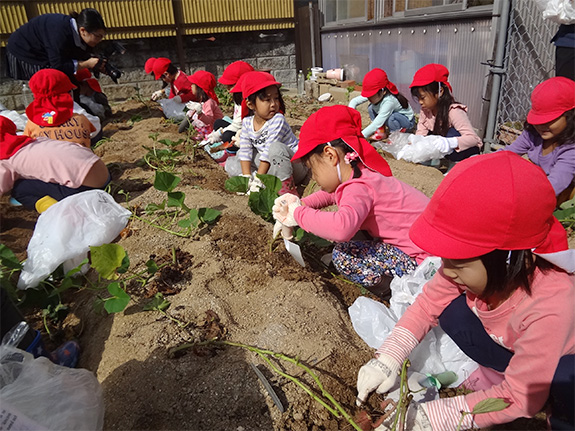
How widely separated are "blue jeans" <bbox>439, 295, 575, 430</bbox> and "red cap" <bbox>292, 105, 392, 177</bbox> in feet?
2.36

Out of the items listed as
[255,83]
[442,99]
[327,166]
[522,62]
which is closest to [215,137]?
[255,83]

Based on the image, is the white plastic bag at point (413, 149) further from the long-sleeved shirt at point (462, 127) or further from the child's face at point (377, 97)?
the child's face at point (377, 97)

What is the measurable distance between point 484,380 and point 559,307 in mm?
625

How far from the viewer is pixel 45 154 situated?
9.13ft

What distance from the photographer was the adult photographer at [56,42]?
15.5 feet

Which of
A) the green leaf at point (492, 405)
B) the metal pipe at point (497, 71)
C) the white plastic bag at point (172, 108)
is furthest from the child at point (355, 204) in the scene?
the white plastic bag at point (172, 108)

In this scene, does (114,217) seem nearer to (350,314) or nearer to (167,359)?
(167,359)

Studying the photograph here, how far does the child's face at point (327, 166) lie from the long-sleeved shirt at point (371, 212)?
0.18ft

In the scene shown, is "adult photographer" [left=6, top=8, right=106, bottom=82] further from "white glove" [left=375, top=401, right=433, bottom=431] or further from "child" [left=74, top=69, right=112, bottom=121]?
"white glove" [left=375, top=401, right=433, bottom=431]

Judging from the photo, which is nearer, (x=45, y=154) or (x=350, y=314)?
(x=350, y=314)

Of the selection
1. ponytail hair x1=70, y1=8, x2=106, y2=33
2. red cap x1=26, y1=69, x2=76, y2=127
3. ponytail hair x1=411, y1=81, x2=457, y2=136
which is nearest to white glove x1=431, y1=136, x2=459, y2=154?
ponytail hair x1=411, y1=81, x2=457, y2=136

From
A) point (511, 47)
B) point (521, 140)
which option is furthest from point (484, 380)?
point (511, 47)

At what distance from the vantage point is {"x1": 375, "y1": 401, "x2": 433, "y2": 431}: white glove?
4.07 ft

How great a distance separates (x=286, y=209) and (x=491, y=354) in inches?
40.4
